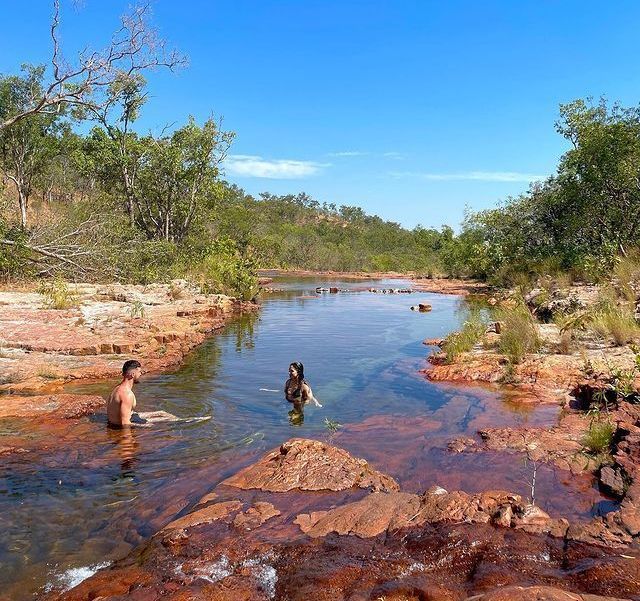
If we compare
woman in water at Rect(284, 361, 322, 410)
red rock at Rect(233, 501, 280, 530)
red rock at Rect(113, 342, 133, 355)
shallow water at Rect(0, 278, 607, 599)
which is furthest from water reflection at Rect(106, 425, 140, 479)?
red rock at Rect(113, 342, 133, 355)

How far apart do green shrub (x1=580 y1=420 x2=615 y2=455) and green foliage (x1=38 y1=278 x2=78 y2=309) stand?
14116 millimetres

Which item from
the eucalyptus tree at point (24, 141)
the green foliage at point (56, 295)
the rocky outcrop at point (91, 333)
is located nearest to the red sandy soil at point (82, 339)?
the rocky outcrop at point (91, 333)

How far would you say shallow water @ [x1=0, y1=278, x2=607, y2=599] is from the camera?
5.20 meters

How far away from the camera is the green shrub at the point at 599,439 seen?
6512 millimetres

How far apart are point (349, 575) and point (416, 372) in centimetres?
917

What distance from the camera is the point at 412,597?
365 cm

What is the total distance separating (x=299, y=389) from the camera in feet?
33.0

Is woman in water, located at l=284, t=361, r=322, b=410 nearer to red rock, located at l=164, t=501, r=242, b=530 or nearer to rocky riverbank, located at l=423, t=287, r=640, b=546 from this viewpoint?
rocky riverbank, located at l=423, t=287, r=640, b=546

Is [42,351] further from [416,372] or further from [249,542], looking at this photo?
[249,542]

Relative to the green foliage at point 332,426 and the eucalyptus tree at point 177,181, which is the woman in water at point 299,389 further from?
the eucalyptus tree at point 177,181

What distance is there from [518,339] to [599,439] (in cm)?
623

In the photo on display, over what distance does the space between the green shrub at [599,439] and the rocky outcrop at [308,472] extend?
8.34ft

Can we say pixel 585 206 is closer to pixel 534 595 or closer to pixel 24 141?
pixel 534 595

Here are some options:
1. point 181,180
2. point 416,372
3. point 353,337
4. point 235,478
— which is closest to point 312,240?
point 181,180
